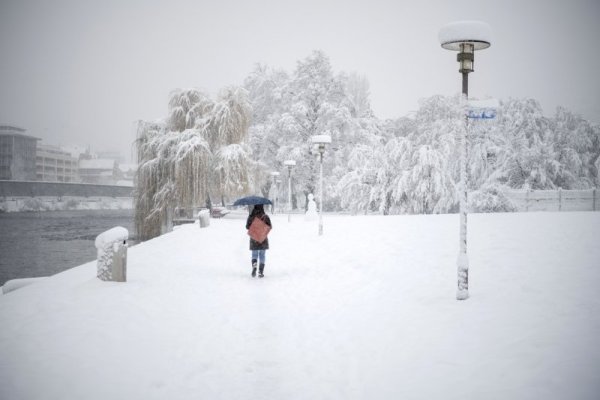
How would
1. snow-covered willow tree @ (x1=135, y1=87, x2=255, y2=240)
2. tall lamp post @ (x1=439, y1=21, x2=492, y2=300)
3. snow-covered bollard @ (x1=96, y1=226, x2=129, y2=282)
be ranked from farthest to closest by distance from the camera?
snow-covered willow tree @ (x1=135, y1=87, x2=255, y2=240) → snow-covered bollard @ (x1=96, y1=226, x2=129, y2=282) → tall lamp post @ (x1=439, y1=21, x2=492, y2=300)

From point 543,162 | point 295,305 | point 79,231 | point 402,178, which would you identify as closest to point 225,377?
point 295,305

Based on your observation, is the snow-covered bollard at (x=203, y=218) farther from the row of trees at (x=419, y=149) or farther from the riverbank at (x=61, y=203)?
the riverbank at (x=61, y=203)

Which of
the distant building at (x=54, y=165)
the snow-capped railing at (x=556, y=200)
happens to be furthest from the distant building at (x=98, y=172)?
the snow-capped railing at (x=556, y=200)

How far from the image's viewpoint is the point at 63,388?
4410 mm

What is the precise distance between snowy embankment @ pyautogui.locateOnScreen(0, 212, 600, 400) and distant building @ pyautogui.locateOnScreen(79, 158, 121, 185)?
146 metres

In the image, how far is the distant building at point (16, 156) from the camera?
103 m

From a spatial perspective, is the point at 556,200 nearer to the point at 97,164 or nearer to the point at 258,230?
the point at 258,230

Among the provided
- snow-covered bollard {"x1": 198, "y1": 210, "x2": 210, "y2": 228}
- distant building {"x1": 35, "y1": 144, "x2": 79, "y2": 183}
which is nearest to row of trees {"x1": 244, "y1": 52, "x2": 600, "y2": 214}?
snow-covered bollard {"x1": 198, "y1": 210, "x2": 210, "y2": 228}

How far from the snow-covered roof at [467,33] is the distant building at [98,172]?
15027 centimetres

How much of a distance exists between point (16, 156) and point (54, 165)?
2177 centimetres

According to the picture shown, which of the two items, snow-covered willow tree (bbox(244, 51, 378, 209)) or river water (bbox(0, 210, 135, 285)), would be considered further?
snow-covered willow tree (bbox(244, 51, 378, 209))

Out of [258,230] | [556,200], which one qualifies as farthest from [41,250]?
[556,200]

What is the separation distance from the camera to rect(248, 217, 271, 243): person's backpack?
10405 mm

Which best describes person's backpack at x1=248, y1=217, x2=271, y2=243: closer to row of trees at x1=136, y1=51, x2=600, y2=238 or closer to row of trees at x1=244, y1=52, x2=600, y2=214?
row of trees at x1=136, y1=51, x2=600, y2=238
